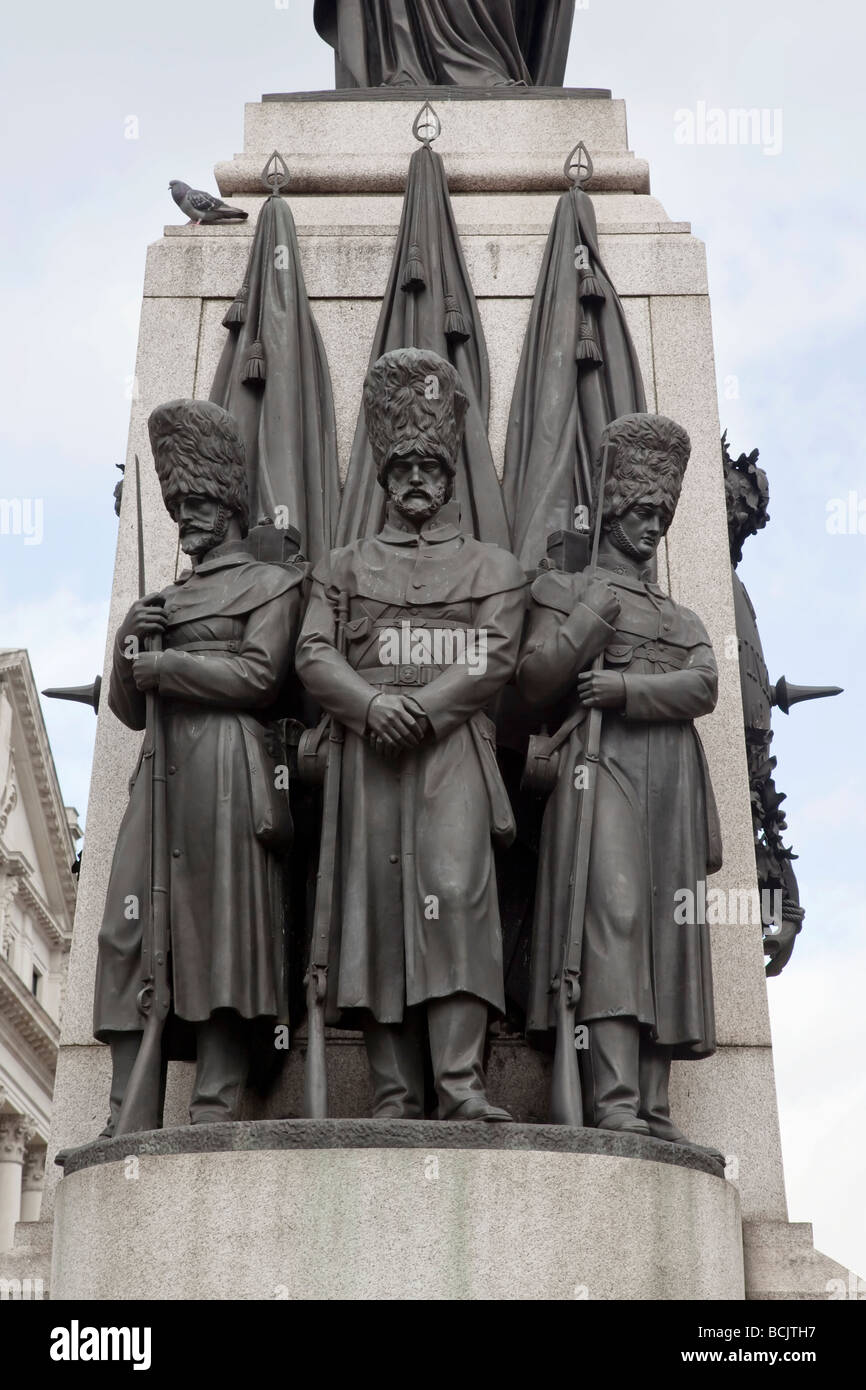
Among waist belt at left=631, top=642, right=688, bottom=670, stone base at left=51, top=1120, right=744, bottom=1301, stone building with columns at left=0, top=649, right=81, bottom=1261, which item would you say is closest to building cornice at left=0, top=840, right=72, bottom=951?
stone building with columns at left=0, top=649, right=81, bottom=1261

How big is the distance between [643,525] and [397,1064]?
113 inches

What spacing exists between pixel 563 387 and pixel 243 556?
2.26 metres

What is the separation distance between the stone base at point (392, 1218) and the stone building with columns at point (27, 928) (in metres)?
41.6

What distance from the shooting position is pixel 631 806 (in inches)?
371

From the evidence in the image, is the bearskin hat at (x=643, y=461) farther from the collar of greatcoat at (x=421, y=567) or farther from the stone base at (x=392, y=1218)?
the stone base at (x=392, y=1218)

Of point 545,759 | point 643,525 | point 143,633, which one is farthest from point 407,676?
point 643,525

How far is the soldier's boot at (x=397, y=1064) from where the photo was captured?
29.3ft

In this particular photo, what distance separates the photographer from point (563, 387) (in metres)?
11.3

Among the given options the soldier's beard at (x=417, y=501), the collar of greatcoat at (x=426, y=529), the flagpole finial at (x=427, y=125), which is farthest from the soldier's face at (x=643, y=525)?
the flagpole finial at (x=427, y=125)

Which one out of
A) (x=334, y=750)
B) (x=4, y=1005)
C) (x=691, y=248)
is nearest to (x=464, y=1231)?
(x=334, y=750)

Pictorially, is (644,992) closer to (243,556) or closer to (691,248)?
(243,556)

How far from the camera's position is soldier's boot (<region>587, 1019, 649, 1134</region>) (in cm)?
884

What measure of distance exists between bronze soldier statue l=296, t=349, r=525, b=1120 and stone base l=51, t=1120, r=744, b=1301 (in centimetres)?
40
